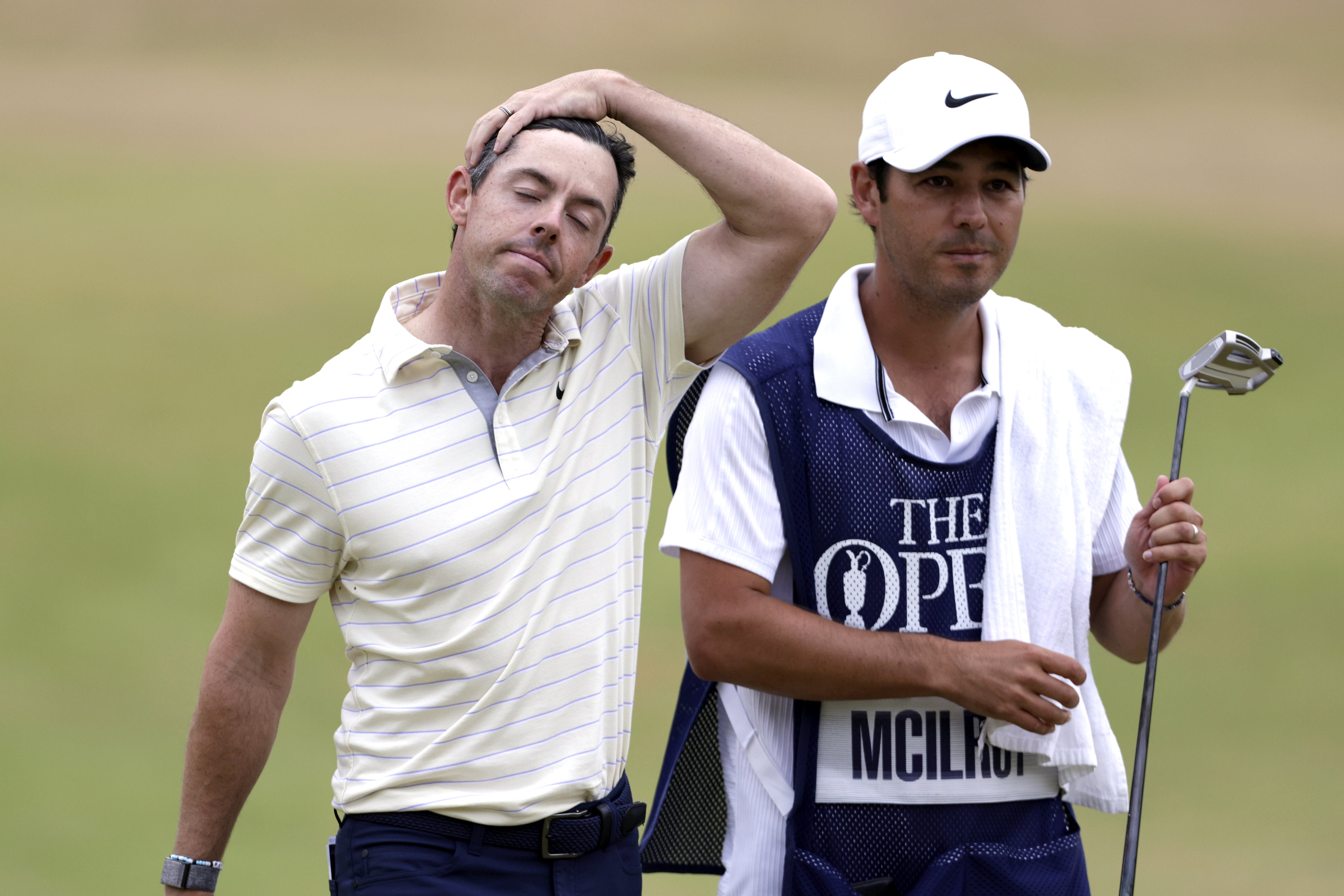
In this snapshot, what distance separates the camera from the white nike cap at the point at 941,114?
5.20ft

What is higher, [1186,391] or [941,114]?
[941,114]

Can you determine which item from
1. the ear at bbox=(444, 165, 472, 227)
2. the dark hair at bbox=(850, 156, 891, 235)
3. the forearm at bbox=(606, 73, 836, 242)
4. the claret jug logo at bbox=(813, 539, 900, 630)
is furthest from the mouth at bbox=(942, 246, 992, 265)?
the ear at bbox=(444, 165, 472, 227)

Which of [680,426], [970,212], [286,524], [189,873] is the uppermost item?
[970,212]

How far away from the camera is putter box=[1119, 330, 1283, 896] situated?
64.3 inches

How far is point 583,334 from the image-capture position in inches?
69.1

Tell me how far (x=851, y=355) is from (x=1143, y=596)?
0.44m

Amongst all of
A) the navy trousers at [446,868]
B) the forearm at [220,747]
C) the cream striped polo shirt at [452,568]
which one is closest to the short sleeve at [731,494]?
the cream striped polo shirt at [452,568]

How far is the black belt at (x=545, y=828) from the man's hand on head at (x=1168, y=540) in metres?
0.66

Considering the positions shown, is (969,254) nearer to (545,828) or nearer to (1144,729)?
(1144,729)

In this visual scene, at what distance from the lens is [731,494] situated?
1.58m

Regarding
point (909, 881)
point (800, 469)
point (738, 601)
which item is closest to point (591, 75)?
point (800, 469)

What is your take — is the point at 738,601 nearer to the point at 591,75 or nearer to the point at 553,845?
the point at 553,845

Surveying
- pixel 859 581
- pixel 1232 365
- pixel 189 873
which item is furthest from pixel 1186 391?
pixel 189 873

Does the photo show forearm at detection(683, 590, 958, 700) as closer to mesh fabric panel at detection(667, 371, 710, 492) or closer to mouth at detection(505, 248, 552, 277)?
mesh fabric panel at detection(667, 371, 710, 492)
